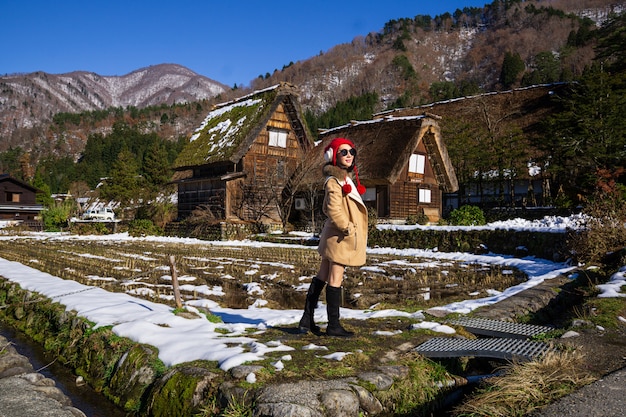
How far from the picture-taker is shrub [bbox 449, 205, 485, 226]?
59.2 feet

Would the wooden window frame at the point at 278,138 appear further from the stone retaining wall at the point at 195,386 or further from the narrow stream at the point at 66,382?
the stone retaining wall at the point at 195,386

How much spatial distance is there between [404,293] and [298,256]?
664 cm

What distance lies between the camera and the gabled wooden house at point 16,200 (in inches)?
1780

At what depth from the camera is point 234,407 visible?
2617mm

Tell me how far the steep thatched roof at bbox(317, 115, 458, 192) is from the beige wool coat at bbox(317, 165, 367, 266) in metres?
18.3

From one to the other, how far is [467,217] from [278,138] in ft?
41.5

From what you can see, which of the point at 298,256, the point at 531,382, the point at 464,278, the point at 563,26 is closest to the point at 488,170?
the point at 298,256

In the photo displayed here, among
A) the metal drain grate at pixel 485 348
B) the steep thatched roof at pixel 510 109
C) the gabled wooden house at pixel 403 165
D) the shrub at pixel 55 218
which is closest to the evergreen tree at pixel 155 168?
the shrub at pixel 55 218

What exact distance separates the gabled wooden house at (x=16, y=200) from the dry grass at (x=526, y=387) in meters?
52.0

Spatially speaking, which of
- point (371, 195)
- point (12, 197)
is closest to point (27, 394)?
point (371, 195)

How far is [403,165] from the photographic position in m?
22.3

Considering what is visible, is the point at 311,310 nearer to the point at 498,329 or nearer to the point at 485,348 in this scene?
the point at 485,348

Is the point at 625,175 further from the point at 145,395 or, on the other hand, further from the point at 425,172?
the point at 145,395

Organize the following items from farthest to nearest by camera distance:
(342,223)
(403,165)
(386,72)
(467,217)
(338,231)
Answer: (386,72)
(403,165)
(467,217)
(338,231)
(342,223)
